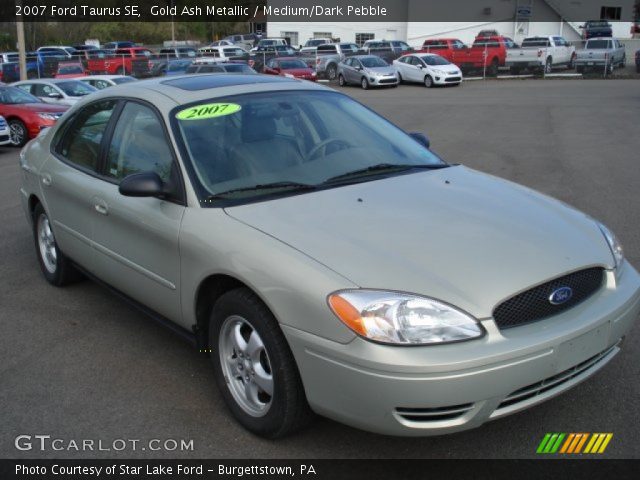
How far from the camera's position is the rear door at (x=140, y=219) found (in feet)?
12.0

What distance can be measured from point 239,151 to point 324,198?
61cm

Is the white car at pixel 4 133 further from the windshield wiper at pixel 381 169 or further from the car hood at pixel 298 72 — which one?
the car hood at pixel 298 72

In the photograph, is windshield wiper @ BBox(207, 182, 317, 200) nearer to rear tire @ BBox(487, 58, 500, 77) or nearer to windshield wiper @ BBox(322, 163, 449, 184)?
windshield wiper @ BBox(322, 163, 449, 184)

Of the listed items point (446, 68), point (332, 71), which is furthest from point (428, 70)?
point (332, 71)

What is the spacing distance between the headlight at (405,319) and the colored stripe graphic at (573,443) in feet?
2.73

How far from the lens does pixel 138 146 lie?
13.6 ft

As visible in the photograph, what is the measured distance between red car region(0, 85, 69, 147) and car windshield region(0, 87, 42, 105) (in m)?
0.06

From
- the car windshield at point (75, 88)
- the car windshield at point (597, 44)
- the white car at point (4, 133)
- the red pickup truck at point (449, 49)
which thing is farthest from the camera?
the red pickup truck at point (449, 49)

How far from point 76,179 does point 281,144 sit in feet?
5.24

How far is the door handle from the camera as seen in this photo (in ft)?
13.8

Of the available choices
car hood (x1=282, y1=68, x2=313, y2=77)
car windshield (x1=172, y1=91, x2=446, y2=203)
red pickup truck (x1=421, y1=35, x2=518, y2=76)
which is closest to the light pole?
car hood (x1=282, y1=68, x2=313, y2=77)

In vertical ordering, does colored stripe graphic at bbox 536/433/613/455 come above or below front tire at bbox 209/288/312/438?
below

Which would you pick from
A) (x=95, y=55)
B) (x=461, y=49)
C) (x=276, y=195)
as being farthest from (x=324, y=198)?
(x=95, y=55)

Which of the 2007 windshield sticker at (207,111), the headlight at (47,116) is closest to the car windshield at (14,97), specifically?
the headlight at (47,116)
